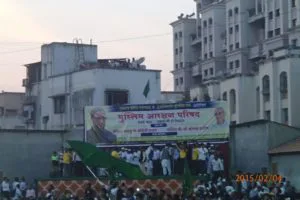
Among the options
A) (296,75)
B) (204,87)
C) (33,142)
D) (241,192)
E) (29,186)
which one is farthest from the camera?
(204,87)

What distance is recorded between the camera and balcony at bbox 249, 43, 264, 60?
74.9 metres

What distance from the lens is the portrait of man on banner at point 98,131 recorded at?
40031 mm

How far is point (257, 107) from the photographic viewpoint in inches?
2473

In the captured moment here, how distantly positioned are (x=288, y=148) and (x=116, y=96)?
20.2 metres

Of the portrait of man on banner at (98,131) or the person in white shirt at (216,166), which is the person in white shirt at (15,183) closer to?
the portrait of man on banner at (98,131)

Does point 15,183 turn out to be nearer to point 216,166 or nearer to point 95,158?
point 216,166

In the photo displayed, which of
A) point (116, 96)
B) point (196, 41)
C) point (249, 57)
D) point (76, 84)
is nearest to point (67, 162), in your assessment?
point (116, 96)

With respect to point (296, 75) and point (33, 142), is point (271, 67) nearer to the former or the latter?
point (296, 75)

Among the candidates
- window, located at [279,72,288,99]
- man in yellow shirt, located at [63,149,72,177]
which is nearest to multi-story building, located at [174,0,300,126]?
window, located at [279,72,288,99]

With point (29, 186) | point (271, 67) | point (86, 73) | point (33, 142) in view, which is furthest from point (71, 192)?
point (271, 67)

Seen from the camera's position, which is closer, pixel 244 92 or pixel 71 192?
pixel 71 192

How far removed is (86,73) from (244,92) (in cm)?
1487

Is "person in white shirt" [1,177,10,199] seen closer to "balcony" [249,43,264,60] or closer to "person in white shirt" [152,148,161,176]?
"person in white shirt" [152,148,161,176]
